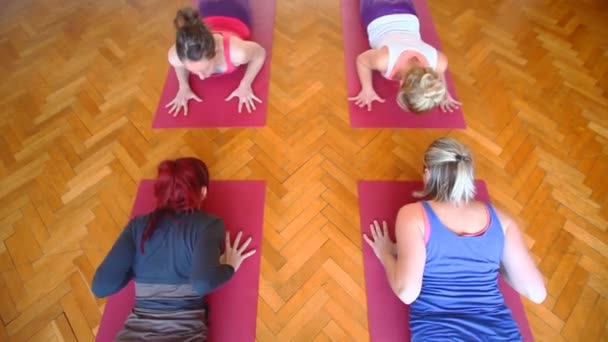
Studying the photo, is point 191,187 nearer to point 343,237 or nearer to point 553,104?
point 343,237

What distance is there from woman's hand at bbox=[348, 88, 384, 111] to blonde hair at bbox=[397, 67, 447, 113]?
1.55ft

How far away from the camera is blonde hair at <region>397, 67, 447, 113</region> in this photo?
1770 millimetres

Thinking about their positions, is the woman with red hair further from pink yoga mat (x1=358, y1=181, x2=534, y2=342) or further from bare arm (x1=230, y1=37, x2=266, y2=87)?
bare arm (x1=230, y1=37, x2=266, y2=87)

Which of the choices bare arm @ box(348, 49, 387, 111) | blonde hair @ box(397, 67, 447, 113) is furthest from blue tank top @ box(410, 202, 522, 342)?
bare arm @ box(348, 49, 387, 111)

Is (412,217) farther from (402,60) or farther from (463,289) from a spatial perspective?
(402,60)

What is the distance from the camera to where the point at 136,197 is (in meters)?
2.02

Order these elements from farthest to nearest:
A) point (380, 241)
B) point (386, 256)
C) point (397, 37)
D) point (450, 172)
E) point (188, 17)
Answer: point (397, 37) < point (188, 17) < point (380, 241) < point (386, 256) < point (450, 172)

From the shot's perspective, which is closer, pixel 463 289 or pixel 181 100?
pixel 463 289

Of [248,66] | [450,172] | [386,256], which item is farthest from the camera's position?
[248,66]

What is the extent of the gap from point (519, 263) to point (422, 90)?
0.86 metres

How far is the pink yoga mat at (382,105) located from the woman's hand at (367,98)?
3 centimetres

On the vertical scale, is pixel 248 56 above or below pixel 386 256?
above

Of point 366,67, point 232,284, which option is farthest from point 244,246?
point 366,67

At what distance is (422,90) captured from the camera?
1.76m
